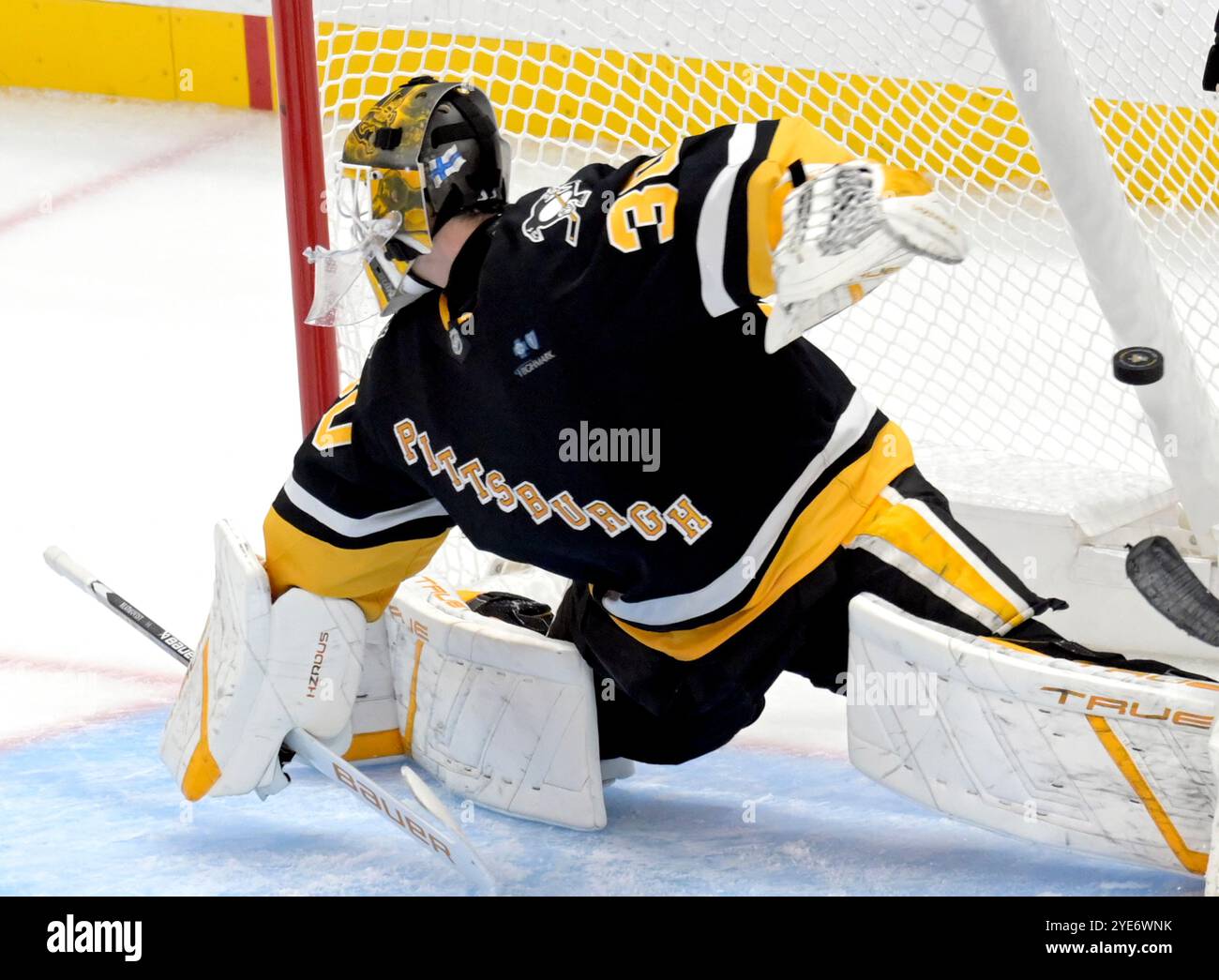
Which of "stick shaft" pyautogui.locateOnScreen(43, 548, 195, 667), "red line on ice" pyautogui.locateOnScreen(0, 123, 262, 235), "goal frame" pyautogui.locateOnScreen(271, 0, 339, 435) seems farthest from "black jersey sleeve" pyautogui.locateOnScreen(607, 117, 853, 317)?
"red line on ice" pyautogui.locateOnScreen(0, 123, 262, 235)

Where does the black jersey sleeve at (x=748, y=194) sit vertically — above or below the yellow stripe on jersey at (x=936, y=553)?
above

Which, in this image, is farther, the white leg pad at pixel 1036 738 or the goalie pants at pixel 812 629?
the goalie pants at pixel 812 629

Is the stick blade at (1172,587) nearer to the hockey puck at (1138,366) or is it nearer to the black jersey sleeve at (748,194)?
the hockey puck at (1138,366)

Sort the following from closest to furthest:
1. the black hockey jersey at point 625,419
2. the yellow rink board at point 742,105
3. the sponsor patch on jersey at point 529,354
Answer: the black hockey jersey at point 625,419 → the sponsor patch on jersey at point 529,354 → the yellow rink board at point 742,105

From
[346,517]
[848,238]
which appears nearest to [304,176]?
[346,517]

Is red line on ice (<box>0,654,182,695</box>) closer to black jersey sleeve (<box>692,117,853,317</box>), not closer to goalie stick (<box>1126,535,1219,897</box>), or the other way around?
black jersey sleeve (<box>692,117,853,317</box>)

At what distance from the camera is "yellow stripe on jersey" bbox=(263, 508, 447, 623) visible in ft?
6.67

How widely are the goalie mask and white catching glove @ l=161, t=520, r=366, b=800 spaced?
0.42 meters

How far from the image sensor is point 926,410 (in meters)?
3.10

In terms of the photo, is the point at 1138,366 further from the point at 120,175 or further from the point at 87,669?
the point at 120,175

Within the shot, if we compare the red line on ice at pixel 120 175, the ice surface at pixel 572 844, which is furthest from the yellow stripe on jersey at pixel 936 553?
the red line on ice at pixel 120 175

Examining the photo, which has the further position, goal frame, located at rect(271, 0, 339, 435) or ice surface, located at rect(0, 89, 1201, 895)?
goal frame, located at rect(271, 0, 339, 435)

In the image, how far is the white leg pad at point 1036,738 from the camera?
1.71 meters

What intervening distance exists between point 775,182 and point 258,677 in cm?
94
